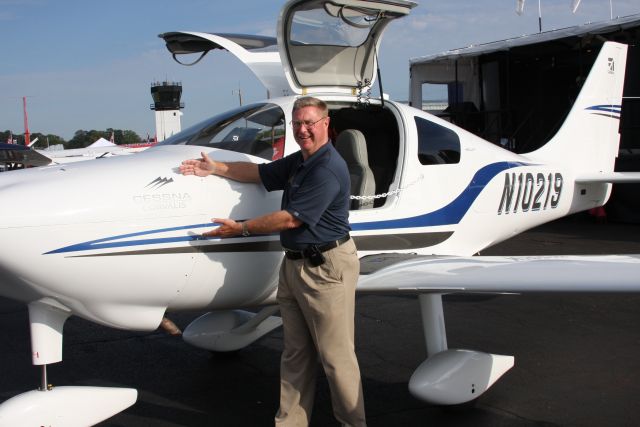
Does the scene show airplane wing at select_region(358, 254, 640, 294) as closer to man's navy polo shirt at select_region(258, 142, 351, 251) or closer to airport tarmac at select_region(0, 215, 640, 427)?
man's navy polo shirt at select_region(258, 142, 351, 251)

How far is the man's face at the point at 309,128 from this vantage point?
330 centimetres

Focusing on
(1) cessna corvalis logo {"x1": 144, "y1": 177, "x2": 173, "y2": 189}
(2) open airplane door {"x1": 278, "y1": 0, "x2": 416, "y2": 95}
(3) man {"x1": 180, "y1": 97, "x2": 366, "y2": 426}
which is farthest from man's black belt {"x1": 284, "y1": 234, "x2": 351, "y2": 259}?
(2) open airplane door {"x1": 278, "y1": 0, "x2": 416, "y2": 95}

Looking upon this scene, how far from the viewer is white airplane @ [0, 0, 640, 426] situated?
3.15 metres

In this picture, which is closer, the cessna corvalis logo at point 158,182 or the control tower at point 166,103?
the cessna corvalis logo at point 158,182

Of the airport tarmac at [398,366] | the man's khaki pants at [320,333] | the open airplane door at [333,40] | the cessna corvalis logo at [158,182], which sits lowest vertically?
the airport tarmac at [398,366]

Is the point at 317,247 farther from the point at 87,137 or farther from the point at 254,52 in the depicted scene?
the point at 87,137

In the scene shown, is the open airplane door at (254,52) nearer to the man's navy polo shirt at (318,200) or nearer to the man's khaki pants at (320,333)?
the man's navy polo shirt at (318,200)

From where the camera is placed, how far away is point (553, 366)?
495 cm

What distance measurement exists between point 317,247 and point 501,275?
40.0 inches

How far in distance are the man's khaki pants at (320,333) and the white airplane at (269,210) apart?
0.35 meters

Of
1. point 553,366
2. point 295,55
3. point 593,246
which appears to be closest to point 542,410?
point 553,366

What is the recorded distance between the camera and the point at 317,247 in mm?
3311

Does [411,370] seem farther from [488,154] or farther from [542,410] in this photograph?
[488,154]

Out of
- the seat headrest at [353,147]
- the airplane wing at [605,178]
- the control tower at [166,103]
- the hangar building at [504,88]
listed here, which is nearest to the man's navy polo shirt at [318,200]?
the seat headrest at [353,147]
